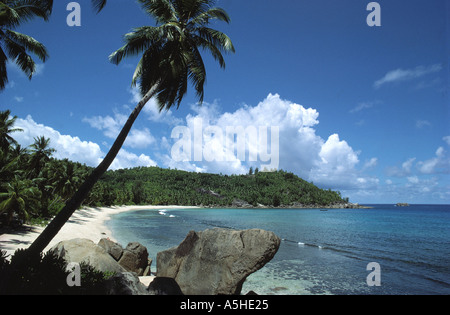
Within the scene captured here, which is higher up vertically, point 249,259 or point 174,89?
point 174,89

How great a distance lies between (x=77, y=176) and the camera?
4409 centimetres

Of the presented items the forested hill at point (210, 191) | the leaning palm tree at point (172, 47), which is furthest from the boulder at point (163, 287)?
the forested hill at point (210, 191)

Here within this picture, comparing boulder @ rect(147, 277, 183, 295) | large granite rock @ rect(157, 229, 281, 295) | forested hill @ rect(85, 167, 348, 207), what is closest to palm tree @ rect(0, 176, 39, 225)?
large granite rock @ rect(157, 229, 281, 295)

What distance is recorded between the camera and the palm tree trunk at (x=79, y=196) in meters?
6.52

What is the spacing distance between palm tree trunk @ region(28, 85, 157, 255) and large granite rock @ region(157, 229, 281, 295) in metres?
5.06

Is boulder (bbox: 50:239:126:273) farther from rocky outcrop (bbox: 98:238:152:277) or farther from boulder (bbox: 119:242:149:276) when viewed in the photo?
→ boulder (bbox: 119:242:149:276)

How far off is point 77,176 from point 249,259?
44.7 metres

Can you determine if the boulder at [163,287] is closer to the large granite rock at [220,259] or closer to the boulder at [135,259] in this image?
the large granite rock at [220,259]

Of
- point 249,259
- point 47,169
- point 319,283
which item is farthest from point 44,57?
point 47,169

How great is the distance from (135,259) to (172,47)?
1086 centimetres

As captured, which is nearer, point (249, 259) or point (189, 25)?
point (249, 259)

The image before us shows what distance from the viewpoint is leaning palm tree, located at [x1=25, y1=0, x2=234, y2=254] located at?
9.89 meters

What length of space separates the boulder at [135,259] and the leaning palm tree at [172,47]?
14.0 feet
